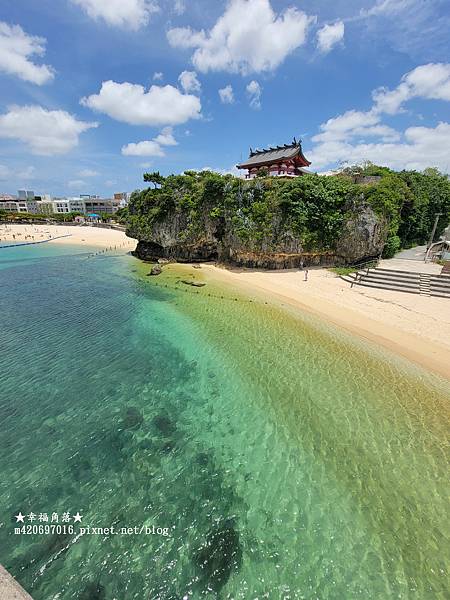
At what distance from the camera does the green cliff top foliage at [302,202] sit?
2728 cm

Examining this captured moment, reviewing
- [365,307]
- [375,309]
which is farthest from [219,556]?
[365,307]

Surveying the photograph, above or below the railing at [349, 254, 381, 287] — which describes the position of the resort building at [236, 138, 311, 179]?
above

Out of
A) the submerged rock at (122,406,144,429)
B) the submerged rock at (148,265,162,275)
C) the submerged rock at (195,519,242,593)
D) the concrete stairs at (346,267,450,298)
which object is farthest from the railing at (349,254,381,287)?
the submerged rock at (195,519,242,593)

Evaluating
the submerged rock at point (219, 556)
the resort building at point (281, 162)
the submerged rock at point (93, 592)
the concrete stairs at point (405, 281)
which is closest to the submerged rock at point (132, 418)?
the submerged rock at point (93, 592)

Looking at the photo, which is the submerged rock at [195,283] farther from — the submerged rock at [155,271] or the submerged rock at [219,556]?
the submerged rock at [219,556]

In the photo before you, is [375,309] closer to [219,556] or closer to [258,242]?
[258,242]

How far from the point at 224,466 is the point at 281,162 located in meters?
40.6

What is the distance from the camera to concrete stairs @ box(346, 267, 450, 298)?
2027 cm

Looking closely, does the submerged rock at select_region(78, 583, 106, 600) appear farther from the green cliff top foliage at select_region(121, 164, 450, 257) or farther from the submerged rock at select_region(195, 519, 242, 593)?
the green cliff top foliage at select_region(121, 164, 450, 257)

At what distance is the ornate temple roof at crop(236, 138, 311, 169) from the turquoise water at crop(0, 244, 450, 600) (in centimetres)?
3277

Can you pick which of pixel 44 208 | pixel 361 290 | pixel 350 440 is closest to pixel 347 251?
pixel 361 290

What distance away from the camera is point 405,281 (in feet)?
71.5

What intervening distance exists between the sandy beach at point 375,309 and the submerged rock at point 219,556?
37.6 feet

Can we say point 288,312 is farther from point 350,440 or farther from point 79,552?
point 79,552
